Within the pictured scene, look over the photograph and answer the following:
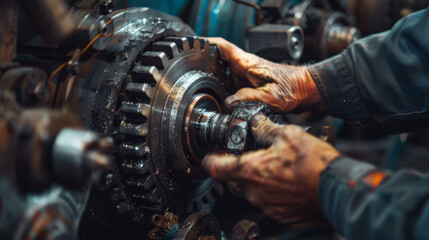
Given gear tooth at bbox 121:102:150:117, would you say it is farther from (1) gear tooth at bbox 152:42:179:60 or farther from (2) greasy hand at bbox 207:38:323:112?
(2) greasy hand at bbox 207:38:323:112

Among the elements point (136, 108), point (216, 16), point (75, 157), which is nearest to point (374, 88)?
point (216, 16)

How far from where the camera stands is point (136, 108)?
38.3 inches

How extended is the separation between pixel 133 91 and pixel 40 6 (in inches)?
12.6

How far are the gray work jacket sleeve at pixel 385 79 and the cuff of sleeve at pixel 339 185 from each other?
579 mm

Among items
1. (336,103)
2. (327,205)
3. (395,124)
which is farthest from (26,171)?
(395,124)

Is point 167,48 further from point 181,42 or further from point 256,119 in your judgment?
point 256,119

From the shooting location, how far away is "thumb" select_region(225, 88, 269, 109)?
4.06ft

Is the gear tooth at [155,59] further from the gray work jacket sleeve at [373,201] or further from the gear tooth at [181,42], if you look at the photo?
the gray work jacket sleeve at [373,201]

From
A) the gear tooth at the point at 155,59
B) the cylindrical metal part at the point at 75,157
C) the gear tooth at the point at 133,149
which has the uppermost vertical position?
the gear tooth at the point at 155,59

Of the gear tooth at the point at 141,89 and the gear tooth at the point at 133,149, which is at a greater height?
the gear tooth at the point at 141,89

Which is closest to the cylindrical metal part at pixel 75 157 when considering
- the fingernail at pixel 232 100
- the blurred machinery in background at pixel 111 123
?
the blurred machinery in background at pixel 111 123

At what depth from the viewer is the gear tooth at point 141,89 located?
977mm

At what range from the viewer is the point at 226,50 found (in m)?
1.32

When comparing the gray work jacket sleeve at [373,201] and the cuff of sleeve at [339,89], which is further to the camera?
the cuff of sleeve at [339,89]
